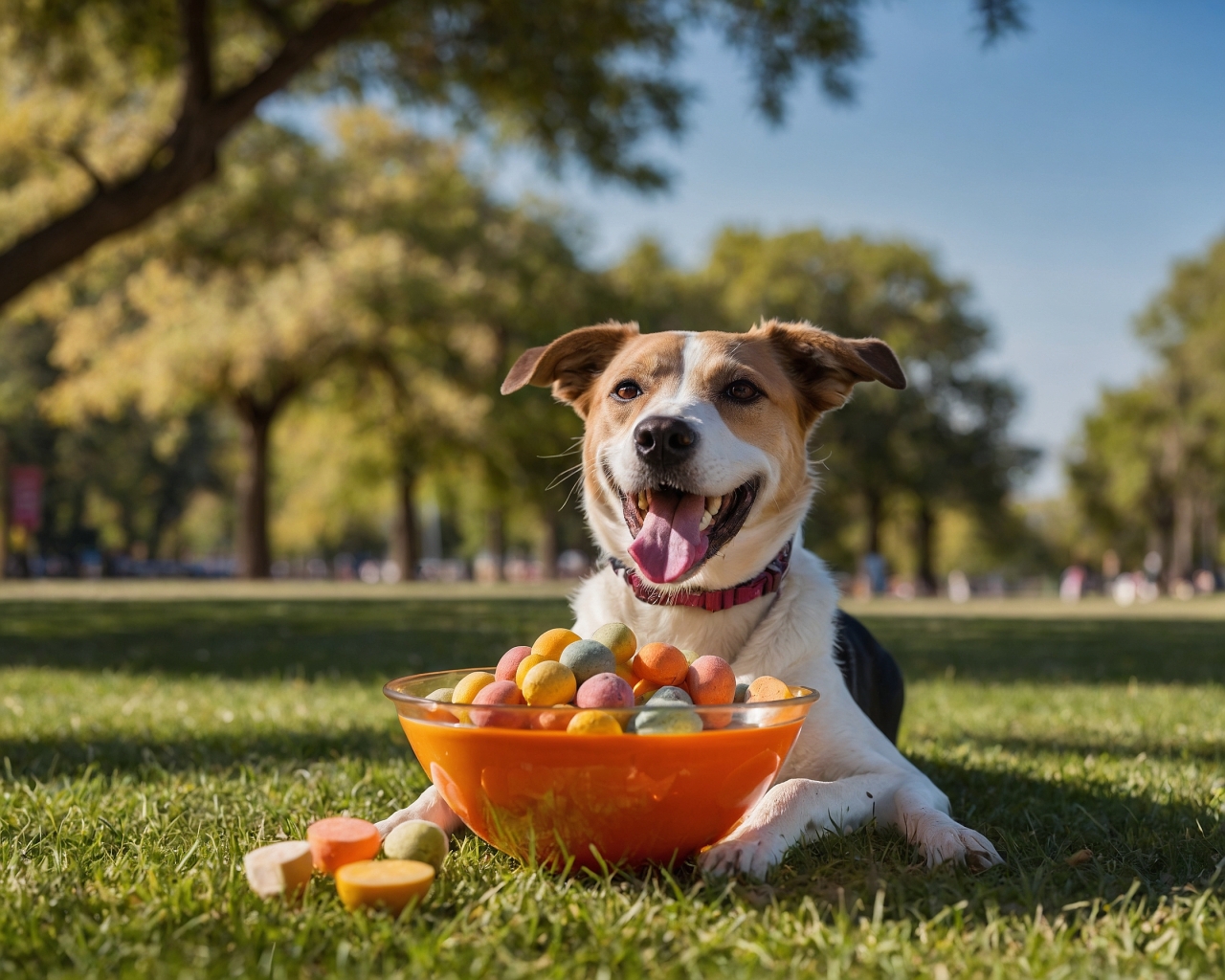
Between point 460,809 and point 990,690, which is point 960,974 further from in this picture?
point 990,690

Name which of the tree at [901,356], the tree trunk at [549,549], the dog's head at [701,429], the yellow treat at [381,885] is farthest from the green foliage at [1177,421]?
the yellow treat at [381,885]

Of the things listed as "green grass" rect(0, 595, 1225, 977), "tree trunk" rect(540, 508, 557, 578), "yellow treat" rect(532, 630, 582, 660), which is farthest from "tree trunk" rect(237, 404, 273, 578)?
"yellow treat" rect(532, 630, 582, 660)

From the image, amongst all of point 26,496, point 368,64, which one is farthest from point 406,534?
point 368,64

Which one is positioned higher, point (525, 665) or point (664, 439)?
point (664, 439)

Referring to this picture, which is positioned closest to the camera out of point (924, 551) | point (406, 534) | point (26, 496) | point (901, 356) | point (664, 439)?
point (664, 439)

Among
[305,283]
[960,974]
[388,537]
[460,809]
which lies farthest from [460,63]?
[388,537]

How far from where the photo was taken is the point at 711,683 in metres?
2.70

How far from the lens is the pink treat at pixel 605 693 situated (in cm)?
251

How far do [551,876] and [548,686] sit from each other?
0.50m

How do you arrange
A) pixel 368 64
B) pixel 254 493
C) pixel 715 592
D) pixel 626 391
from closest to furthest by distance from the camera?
pixel 715 592 < pixel 626 391 < pixel 368 64 < pixel 254 493

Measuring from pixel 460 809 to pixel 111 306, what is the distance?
29.9 metres

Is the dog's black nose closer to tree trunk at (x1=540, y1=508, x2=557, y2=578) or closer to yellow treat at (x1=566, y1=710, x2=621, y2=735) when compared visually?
yellow treat at (x1=566, y1=710, x2=621, y2=735)

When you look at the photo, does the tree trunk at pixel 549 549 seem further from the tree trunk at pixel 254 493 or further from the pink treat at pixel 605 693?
the pink treat at pixel 605 693

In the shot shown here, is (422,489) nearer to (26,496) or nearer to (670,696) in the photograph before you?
(26,496)
